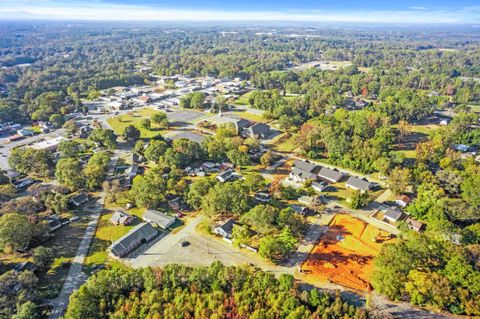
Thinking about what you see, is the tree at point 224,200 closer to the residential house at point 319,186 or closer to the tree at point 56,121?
the residential house at point 319,186

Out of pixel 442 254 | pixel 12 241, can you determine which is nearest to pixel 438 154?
pixel 442 254

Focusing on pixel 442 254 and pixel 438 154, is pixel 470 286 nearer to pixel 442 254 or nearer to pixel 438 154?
pixel 442 254

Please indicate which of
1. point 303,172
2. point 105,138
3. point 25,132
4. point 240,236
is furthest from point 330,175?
point 25,132

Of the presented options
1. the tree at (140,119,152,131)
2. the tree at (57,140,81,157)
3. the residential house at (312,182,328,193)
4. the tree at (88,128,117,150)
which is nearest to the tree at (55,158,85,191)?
the tree at (57,140,81,157)

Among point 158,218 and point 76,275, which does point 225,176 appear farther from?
point 76,275

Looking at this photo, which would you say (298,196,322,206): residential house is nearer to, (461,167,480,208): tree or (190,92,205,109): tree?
(461,167,480,208): tree

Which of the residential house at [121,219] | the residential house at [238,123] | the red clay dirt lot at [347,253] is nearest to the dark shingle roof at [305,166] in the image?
the red clay dirt lot at [347,253]
